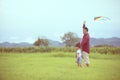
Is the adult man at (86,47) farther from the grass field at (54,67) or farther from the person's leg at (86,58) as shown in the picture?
the grass field at (54,67)

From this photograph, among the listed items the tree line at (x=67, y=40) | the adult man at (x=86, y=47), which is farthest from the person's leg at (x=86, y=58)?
the tree line at (x=67, y=40)

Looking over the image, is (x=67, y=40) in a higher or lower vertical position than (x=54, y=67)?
higher

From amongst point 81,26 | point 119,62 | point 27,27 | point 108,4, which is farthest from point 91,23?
point 27,27

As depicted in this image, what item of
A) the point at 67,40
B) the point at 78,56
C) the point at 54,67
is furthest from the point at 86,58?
the point at 54,67

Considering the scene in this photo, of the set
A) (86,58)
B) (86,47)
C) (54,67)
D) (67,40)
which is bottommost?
(54,67)

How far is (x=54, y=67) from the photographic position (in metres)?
3.80

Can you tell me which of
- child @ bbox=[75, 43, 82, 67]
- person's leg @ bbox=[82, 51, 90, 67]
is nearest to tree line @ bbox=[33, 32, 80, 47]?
child @ bbox=[75, 43, 82, 67]

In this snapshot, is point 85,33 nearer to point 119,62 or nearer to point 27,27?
point 119,62

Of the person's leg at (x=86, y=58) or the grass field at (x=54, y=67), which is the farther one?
the person's leg at (x=86, y=58)

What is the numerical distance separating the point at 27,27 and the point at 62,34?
61 cm

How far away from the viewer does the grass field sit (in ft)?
11.9

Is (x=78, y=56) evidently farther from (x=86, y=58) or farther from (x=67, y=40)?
(x=67, y=40)

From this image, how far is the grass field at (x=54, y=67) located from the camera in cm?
362

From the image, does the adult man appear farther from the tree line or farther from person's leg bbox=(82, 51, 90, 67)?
the tree line
